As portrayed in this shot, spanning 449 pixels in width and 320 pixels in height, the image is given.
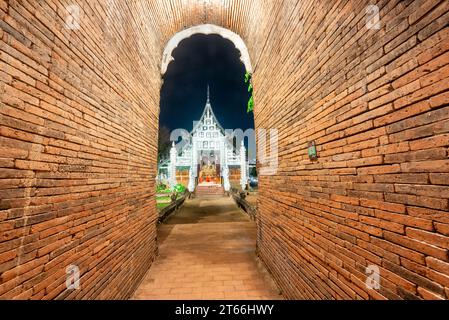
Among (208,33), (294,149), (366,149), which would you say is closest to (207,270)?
(294,149)

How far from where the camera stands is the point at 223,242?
247 inches

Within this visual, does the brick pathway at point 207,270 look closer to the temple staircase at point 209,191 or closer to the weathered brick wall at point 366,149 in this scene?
the weathered brick wall at point 366,149

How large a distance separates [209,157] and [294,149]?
3343 centimetres

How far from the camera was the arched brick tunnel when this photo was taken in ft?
4.72

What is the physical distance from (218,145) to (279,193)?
Answer: 32.0 meters

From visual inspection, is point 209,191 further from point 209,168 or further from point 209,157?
point 209,157

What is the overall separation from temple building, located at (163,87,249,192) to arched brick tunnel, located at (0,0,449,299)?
26.1 meters

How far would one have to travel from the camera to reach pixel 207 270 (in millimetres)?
4492

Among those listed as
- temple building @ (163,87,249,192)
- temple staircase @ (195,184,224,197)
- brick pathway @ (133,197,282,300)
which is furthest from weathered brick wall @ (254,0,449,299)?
temple building @ (163,87,249,192)

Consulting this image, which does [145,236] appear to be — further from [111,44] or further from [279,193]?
[111,44]

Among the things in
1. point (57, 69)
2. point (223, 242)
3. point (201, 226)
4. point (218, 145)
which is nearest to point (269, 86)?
point (57, 69)

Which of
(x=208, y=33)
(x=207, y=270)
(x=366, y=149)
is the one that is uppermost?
(x=208, y=33)

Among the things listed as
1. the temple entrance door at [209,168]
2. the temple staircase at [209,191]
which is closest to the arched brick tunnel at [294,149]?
the temple staircase at [209,191]

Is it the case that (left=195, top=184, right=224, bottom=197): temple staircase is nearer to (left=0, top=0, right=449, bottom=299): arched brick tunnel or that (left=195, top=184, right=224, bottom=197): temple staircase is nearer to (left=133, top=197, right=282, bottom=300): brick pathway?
(left=133, top=197, right=282, bottom=300): brick pathway
